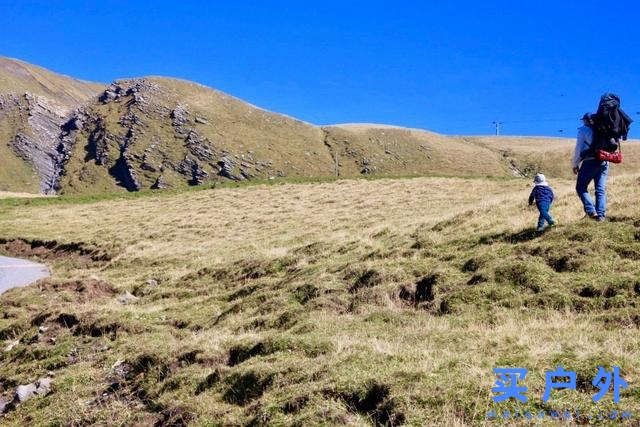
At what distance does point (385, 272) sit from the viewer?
1450 centimetres

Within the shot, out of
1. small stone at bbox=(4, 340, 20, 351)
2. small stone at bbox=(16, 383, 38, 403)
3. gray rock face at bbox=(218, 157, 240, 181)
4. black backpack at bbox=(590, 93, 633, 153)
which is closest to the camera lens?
small stone at bbox=(16, 383, 38, 403)

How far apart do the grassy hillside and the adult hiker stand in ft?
5.06

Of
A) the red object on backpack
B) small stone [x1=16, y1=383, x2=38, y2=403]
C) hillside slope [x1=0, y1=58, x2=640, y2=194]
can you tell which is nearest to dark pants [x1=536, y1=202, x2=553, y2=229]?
the red object on backpack

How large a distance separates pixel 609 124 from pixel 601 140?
17.8 inches

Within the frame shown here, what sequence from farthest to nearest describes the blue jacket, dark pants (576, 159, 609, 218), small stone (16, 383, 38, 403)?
the blue jacket, dark pants (576, 159, 609, 218), small stone (16, 383, 38, 403)

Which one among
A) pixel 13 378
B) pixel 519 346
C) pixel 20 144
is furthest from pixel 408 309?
pixel 20 144

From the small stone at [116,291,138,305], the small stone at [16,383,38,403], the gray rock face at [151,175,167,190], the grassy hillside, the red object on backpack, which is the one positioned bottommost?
the small stone at [16,383,38,403]

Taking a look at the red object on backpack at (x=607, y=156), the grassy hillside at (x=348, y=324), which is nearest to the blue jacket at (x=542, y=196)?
the grassy hillside at (x=348, y=324)

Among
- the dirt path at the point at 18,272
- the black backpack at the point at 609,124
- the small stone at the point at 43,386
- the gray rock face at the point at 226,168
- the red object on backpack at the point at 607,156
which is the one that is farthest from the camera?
the gray rock face at the point at 226,168

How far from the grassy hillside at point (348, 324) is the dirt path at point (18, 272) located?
191cm

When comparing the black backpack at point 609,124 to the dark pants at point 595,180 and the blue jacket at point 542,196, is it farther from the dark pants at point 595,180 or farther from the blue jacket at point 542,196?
the blue jacket at point 542,196

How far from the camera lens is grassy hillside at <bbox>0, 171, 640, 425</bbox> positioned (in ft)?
24.1

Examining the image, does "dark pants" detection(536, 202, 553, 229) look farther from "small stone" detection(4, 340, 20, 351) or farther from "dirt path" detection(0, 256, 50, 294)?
"dirt path" detection(0, 256, 50, 294)

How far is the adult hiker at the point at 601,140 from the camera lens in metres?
12.6
